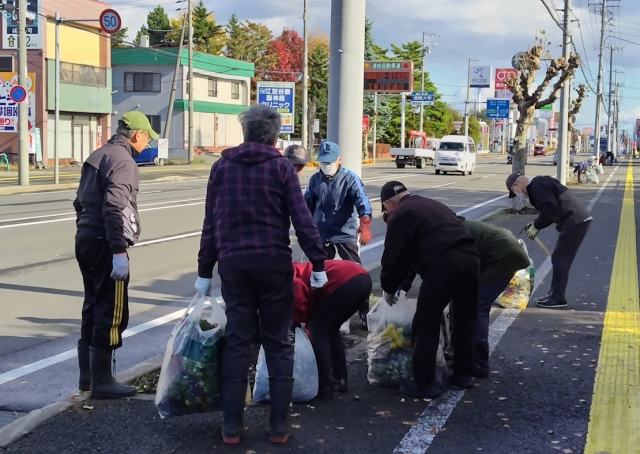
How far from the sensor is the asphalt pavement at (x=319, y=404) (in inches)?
→ 179

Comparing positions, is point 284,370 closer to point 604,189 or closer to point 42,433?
point 42,433

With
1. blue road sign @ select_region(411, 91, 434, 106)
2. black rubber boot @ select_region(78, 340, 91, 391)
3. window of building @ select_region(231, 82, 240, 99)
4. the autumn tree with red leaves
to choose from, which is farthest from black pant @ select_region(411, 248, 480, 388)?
the autumn tree with red leaves

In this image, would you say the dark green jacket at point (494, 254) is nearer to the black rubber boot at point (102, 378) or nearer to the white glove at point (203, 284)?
the white glove at point (203, 284)

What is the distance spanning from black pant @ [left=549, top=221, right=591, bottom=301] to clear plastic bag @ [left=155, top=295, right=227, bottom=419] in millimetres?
5302

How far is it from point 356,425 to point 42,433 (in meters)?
1.88

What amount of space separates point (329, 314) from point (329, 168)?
7.48 ft

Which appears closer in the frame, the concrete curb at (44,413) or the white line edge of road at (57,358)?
the concrete curb at (44,413)

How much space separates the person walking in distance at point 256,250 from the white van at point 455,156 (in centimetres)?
4017

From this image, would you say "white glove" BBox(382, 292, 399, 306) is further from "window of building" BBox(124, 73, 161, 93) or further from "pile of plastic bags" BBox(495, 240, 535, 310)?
"window of building" BBox(124, 73, 161, 93)

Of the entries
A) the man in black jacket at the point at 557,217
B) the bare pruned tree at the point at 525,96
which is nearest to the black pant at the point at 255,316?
the man in black jacket at the point at 557,217

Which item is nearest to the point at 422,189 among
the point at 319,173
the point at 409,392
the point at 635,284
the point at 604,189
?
the point at 604,189

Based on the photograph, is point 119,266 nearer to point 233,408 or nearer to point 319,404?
point 233,408

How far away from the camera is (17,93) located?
2464 cm

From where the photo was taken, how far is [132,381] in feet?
18.3
